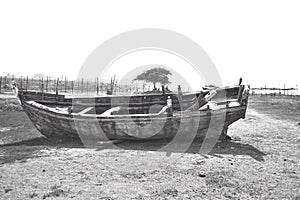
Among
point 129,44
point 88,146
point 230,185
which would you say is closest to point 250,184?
point 230,185

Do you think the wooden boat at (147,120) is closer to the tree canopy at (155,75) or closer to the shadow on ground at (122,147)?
the shadow on ground at (122,147)

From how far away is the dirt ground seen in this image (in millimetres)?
4445

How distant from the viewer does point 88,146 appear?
8.09 metres

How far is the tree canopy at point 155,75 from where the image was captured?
43.4m

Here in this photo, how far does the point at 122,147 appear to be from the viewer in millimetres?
7953

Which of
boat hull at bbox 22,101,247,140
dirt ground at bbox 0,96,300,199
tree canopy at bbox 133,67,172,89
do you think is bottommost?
dirt ground at bbox 0,96,300,199

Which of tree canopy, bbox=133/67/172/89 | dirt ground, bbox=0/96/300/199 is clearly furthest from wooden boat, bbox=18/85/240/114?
tree canopy, bbox=133/67/172/89

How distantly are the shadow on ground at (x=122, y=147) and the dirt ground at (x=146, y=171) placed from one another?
29mm

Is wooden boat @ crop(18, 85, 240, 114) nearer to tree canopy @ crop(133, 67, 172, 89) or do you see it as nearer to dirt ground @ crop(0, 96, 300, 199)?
dirt ground @ crop(0, 96, 300, 199)

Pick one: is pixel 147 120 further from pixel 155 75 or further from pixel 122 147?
pixel 155 75

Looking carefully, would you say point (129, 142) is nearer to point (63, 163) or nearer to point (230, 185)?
point (63, 163)

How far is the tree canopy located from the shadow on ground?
35.0 metres

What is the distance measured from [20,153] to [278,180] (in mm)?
7076

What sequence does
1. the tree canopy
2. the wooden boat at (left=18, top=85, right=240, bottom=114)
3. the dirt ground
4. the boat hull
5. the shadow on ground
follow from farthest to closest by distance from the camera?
the tree canopy → the wooden boat at (left=18, top=85, right=240, bottom=114) → the boat hull → the shadow on ground → the dirt ground
